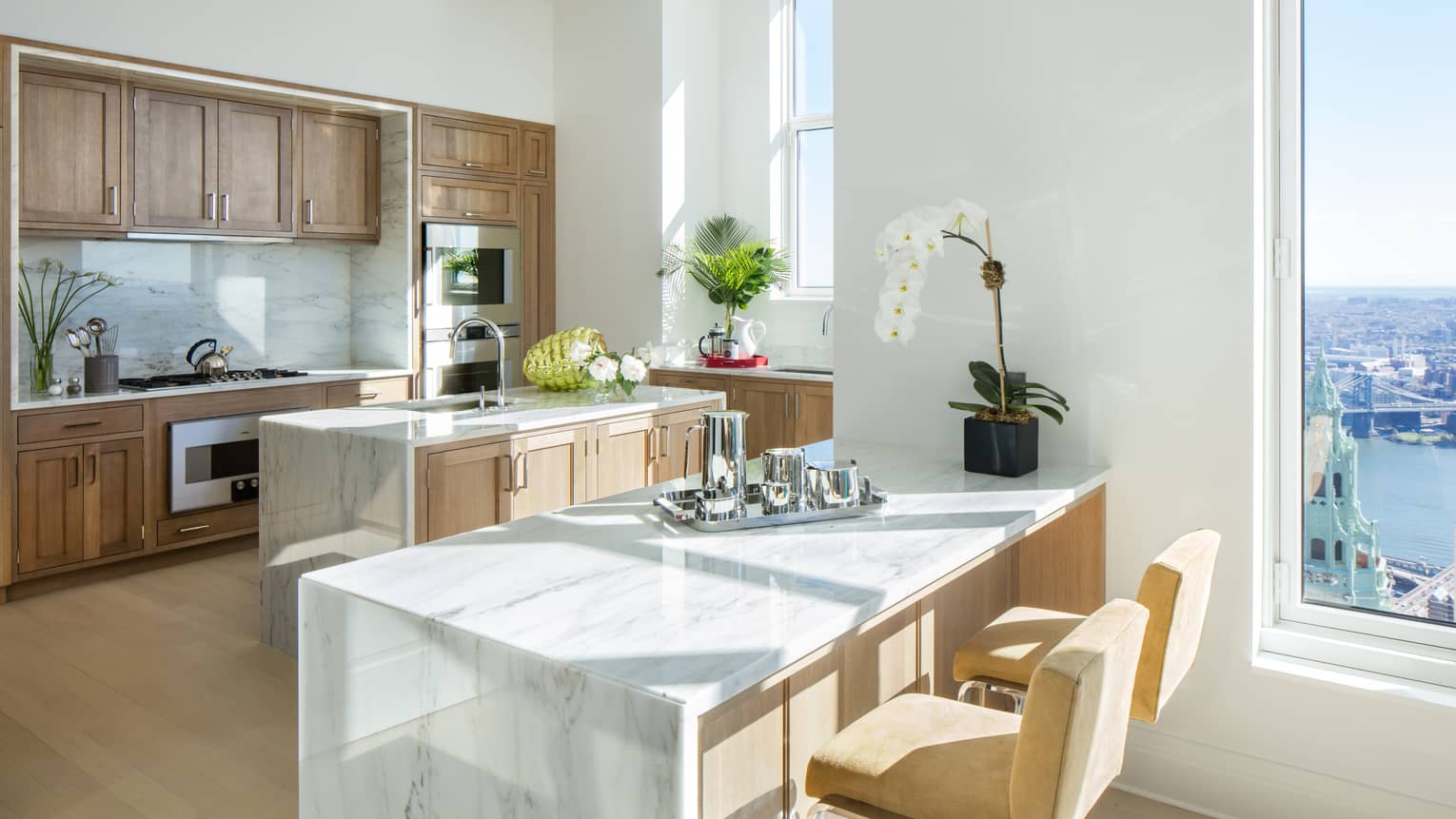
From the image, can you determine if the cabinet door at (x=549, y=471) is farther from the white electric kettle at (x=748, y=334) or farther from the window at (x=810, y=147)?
the window at (x=810, y=147)

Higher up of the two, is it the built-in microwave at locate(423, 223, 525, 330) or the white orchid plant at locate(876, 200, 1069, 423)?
the built-in microwave at locate(423, 223, 525, 330)

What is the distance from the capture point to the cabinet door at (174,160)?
4828mm

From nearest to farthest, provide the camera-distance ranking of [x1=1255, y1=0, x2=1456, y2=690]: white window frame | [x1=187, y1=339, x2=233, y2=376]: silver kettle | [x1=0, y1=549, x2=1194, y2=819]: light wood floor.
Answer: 1. [x1=1255, y1=0, x2=1456, y2=690]: white window frame
2. [x1=0, y1=549, x2=1194, y2=819]: light wood floor
3. [x1=187, y1=339, x2=233, y2=376]: silver kettle

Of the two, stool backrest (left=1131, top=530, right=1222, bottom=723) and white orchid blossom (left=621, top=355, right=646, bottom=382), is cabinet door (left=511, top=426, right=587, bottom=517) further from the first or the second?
stool backrest (left=1131, top=530, right=1222, bottom=723)

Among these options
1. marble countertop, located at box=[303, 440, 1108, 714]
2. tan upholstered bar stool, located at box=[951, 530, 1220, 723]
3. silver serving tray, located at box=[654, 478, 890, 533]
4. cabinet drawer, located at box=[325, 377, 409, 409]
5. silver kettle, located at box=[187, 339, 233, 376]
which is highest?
silver kettle, located at box=[187, 339, 233, 376]

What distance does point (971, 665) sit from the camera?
218cm

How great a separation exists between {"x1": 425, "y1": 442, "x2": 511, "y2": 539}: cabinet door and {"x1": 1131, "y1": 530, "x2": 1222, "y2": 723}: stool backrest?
7.73ft

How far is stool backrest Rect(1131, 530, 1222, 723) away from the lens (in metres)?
1.81

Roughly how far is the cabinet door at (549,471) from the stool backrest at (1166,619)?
2.44 metres

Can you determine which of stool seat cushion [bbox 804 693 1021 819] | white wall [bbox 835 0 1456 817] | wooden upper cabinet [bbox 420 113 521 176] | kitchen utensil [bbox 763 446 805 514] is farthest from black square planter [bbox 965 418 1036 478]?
wooden upper cabinet [bbox 420 113 521 176]

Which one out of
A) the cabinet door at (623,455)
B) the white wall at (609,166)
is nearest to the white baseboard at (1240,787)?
the cabinet door at (623,455)

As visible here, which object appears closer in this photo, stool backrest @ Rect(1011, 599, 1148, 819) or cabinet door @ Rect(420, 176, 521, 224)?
stool backrest @ Rect(1011, 599, 1148, 819)

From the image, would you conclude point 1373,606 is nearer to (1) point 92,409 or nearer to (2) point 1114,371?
(2) point 1114,371

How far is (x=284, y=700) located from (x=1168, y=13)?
3.44 metres
